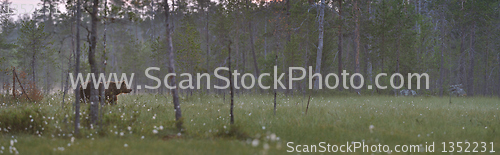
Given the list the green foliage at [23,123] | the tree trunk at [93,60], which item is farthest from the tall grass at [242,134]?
the tree trunk at [93,60]

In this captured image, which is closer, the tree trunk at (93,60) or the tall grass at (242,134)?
the tall grass at (242,134)

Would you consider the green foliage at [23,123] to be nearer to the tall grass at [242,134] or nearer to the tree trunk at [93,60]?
the tall grass at [242,134]

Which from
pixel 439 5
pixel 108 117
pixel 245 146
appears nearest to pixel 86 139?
pixel 108 117

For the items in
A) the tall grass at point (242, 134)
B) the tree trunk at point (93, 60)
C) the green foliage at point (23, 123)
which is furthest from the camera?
the green foliage at point (23, 123)

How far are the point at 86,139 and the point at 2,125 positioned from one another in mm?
3119

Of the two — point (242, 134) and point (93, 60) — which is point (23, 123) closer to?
point (93, 60)

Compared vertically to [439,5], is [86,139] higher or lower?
lower

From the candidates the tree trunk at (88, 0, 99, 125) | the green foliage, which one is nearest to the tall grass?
the green foliage

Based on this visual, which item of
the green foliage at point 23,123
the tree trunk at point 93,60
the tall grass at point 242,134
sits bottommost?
the tall grass at point 242,134

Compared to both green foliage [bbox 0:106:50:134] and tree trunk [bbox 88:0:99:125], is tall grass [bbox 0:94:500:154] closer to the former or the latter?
green foliage [bbox 0:106:50:134]

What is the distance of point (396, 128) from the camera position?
8227 millimetres

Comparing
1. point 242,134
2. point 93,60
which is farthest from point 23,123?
point 242,134

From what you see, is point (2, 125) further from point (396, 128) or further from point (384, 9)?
point (384, 9)

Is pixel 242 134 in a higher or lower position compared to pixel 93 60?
lower
